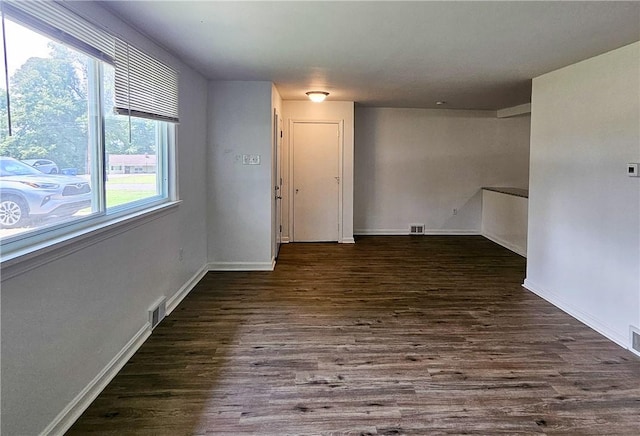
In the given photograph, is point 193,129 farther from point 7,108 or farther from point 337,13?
point 7,108

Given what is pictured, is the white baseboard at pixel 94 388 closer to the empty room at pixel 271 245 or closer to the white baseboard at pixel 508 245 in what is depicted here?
the empty room at pixel 271 245

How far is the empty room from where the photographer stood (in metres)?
2.13

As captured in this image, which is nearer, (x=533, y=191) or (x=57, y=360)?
(x=57, y=360)

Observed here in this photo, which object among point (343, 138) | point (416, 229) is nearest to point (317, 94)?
point (343, 138)

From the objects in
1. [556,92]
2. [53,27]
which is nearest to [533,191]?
[556,92]

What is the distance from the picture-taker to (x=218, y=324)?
3.63m

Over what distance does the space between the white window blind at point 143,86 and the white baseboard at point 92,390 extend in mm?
1538

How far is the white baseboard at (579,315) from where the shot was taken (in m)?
3.32

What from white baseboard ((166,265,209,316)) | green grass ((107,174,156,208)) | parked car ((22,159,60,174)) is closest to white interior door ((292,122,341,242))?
white baseboard ((166,265,209,316))

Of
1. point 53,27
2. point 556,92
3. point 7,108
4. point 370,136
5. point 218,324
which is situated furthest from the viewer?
point 370,136

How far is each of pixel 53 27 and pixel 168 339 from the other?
7.16 ft

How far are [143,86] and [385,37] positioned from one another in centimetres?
173

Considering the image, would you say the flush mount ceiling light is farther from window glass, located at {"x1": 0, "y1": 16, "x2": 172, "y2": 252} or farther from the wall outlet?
window glass, located at {"x1": 0, "y1": 16, "x2": 172, "y2": 252}

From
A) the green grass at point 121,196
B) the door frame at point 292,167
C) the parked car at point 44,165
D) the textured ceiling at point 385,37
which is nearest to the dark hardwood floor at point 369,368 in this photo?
the green grass at point 121,196
